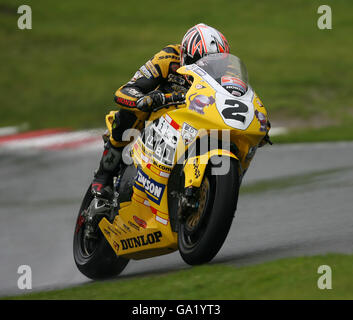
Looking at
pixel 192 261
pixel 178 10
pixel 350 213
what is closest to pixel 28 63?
pixel 178 10

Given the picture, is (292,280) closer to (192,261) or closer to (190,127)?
(192,261)

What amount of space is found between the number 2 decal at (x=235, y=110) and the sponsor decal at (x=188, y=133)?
0.93 ft

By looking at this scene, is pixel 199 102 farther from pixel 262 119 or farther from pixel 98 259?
pixel 98 259

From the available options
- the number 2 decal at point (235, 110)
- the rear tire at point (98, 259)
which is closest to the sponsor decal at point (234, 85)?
the number 2 decal at point (235, 110)

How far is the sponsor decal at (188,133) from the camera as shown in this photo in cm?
518

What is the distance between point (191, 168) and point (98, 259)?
161cm

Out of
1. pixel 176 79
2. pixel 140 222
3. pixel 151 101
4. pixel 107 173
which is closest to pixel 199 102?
pixel 151 101

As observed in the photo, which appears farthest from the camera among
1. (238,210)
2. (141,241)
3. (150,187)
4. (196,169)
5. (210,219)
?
(238,210)

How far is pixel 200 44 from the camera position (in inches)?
219

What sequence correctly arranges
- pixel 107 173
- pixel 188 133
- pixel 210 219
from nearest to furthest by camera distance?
pixel 210 219, pixel 188 133, pixel 107 173

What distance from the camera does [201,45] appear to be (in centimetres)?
557

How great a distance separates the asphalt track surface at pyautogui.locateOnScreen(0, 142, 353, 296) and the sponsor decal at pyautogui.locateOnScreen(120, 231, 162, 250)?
0.93 feet

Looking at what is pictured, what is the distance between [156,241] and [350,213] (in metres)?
2.18

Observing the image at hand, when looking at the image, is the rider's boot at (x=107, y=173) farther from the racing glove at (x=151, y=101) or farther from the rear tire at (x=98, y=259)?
the racing glove at (x=151, y=101)
